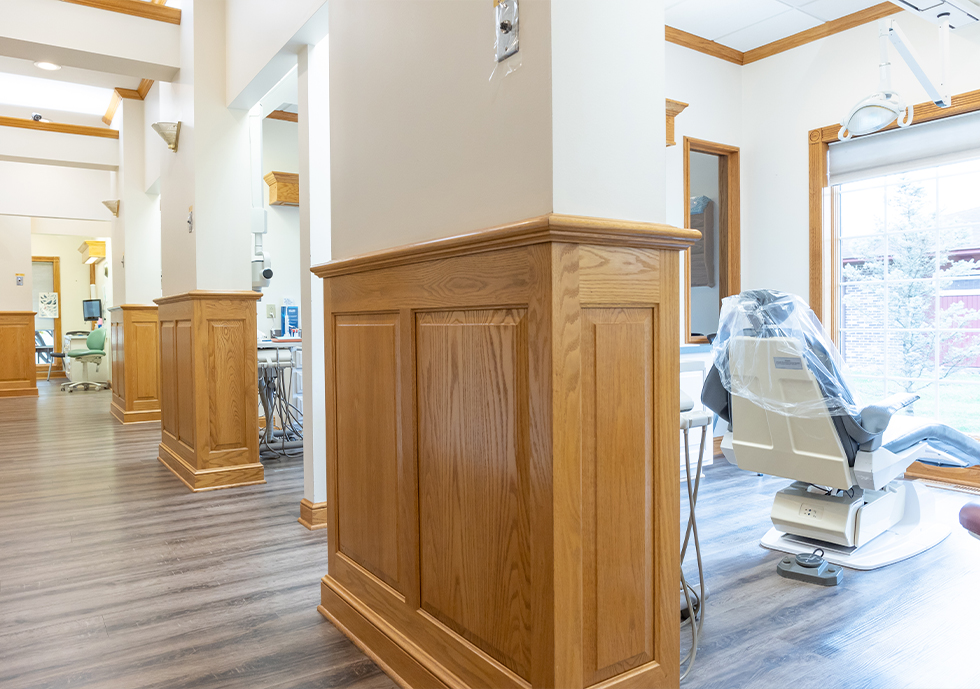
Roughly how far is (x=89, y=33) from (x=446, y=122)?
3635 mm

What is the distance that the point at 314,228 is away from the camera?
319 cm

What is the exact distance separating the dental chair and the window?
115 cm

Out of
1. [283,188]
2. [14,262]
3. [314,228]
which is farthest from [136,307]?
[314,228]

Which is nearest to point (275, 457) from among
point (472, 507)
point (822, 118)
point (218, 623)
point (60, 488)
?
point (60, 488)

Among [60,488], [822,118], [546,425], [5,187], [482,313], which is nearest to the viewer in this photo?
[546,425]

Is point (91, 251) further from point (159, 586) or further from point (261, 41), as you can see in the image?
point (159, 586)

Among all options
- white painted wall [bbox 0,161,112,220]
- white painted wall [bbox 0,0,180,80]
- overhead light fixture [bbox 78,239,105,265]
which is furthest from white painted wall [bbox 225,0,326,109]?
overhead light fixture [bbox 78,239,105,265]

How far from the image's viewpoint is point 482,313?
147 cm

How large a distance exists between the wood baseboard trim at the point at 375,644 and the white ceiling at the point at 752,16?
3.66 m

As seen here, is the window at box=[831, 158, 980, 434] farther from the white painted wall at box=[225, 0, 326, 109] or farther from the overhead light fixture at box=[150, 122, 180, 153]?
the overhead light fixture at box=[150, 122, 180, 153]

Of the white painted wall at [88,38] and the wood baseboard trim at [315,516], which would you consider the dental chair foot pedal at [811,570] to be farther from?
the white painted wall at [88,38]

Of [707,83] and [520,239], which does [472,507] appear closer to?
[520,239]

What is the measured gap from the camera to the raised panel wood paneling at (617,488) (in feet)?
4.42

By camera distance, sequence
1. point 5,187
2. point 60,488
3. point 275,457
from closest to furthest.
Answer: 1. point 60,488
2. point 275,457
3. point 5,187
